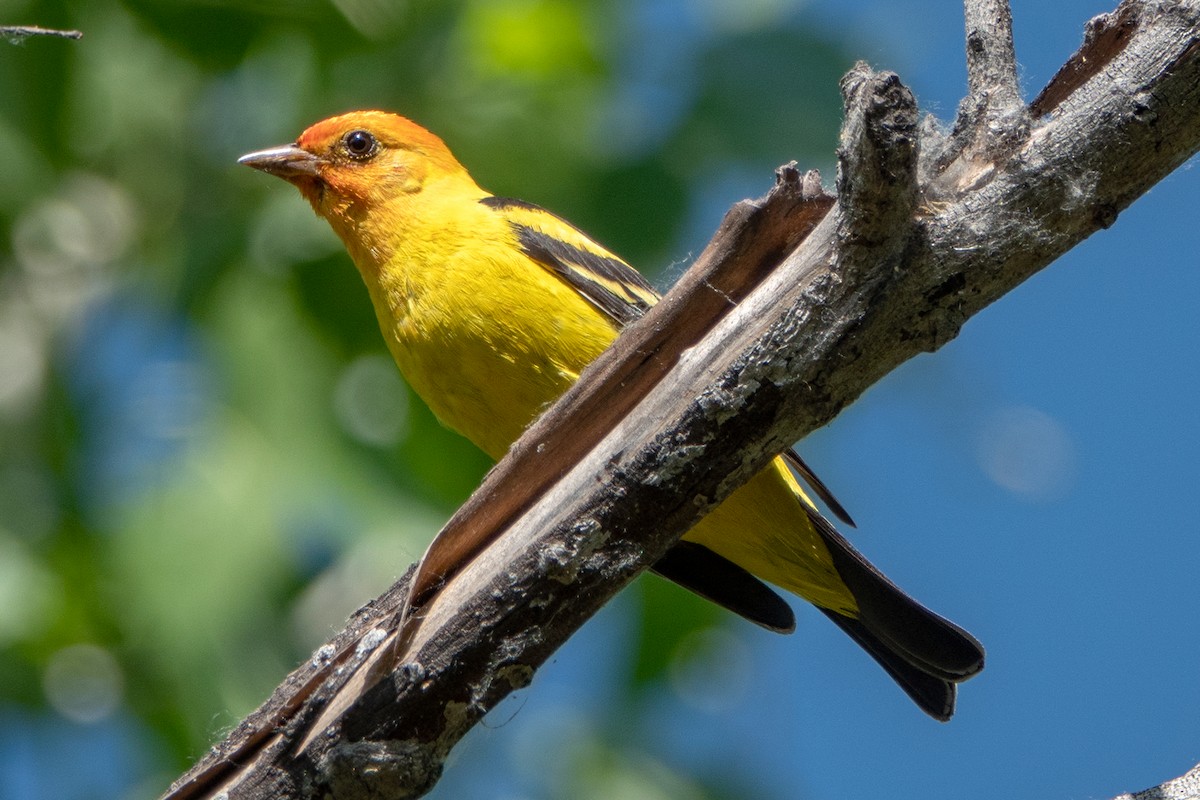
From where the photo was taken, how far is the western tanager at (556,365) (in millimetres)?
3705

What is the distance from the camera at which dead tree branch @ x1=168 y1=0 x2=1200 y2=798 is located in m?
2.17

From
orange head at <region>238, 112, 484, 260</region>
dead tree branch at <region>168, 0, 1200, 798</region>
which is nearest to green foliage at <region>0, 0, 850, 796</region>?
orange head at <region>238, 112, 484, 260</region>

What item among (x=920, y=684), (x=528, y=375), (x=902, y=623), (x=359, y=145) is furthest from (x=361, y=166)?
(x=920, y=684)

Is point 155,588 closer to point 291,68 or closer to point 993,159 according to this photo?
point 291,68

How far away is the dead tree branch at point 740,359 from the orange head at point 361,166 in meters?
2.00

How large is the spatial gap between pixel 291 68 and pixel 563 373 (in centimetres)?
185

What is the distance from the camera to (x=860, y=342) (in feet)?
7.48

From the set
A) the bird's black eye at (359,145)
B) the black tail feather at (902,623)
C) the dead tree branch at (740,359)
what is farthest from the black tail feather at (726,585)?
the bird's black eye at (359,145)

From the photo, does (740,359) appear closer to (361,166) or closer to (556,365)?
(556,365)

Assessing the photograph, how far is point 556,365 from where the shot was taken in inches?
145

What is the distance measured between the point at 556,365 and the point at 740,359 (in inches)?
54.8

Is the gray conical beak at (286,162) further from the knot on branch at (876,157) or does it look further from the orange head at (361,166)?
the knot on branch at (876,157)

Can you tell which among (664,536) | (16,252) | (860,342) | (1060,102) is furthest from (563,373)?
(16,252)

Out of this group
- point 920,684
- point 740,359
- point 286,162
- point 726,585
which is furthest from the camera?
point 286,162
